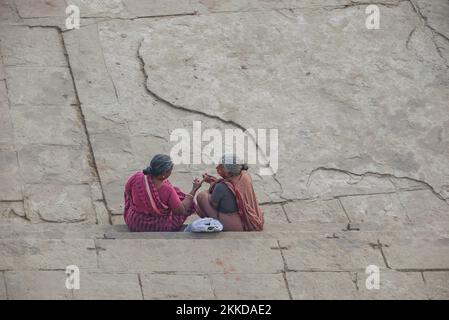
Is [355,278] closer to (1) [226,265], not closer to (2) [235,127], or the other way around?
(1) [226,265]

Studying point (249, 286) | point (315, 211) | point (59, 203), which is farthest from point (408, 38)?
point (249, 286)

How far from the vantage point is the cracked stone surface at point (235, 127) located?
28.8 feet

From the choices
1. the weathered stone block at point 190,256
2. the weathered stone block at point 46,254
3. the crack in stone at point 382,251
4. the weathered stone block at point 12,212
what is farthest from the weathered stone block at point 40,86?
the crack in stone at point 382,251

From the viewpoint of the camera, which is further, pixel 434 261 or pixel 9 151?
pixel 9 151

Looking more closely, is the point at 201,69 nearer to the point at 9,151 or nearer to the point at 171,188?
the point at 9,151

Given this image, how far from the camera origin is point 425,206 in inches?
451

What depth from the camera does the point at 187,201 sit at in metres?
9.80

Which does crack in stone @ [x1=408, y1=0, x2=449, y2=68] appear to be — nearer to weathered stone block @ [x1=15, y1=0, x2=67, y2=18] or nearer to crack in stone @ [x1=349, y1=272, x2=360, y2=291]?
weathered stone block @ [x1=15, y1=0, x2=67, y2=18]

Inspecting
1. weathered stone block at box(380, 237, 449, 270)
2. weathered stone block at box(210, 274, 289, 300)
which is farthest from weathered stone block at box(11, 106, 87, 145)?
weathered stone block at box(380, 237, 449, 270)

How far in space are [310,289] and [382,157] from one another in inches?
148

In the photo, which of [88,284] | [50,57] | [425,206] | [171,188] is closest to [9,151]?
[50,57]

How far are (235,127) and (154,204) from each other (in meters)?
2.87

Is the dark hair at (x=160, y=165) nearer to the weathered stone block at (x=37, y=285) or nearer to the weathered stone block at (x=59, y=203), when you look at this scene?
the weathered stone block at (x=37, y=285)
